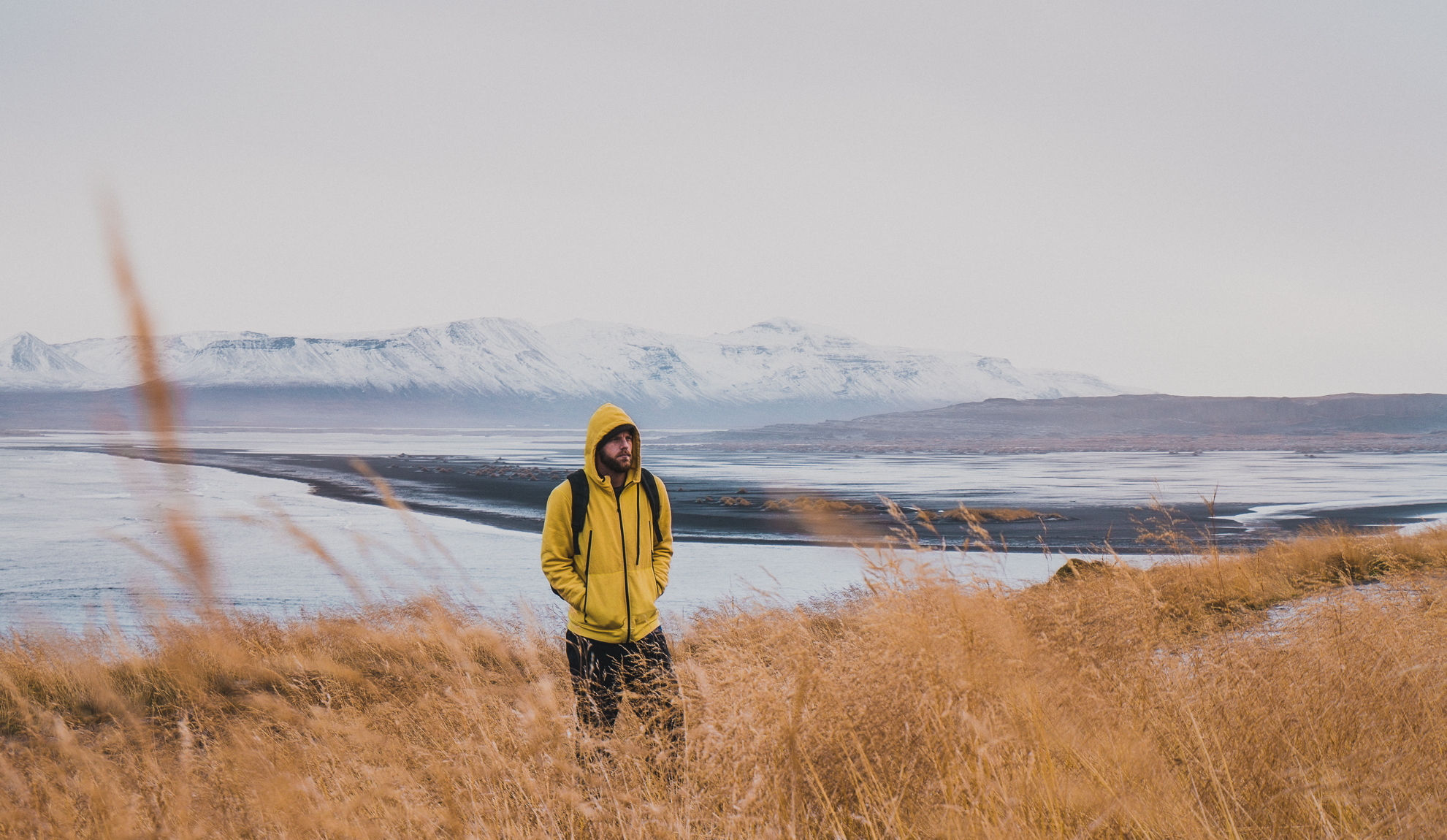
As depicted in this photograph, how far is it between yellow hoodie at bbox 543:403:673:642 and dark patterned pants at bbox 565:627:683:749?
6cm

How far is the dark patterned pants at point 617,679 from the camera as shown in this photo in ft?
9.95

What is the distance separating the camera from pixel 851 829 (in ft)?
7.37

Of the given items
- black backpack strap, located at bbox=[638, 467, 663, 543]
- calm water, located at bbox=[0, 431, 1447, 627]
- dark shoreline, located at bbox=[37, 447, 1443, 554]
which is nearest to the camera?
black backpack strap, located at bbox=[638, 467, 663, 543]

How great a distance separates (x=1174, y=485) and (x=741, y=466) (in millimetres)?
21503

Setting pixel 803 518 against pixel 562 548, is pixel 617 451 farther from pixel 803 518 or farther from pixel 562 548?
pixel 803 518

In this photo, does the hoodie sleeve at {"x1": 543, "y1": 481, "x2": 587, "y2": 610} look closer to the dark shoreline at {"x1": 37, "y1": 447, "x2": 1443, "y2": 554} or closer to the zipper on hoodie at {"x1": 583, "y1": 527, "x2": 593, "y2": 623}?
the zipper on hoodie at {"x1": 583, "y1": 527, "x2": 593, "y2": 623}

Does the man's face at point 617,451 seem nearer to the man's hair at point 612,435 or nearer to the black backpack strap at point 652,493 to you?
the man's hair at point 612,435

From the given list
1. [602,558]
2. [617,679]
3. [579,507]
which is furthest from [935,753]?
[579,507]

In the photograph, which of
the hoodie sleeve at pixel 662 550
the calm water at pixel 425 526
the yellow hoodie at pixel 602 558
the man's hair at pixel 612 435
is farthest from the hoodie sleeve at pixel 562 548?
the calm water at pixel 425 526

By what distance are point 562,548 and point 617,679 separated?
0.56m

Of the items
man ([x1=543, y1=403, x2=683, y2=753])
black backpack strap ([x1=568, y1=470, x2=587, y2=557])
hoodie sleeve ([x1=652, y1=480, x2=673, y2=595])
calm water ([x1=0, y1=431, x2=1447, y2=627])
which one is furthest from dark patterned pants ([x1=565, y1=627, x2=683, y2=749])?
calm water ([x1=0, y1=431, x2=1447, y2=627])

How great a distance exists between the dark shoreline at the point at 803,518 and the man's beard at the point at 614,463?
5.25 metres

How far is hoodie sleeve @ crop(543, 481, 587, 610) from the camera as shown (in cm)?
311

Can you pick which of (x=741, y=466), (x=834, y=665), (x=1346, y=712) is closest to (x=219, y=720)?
(x=834, y=665)
